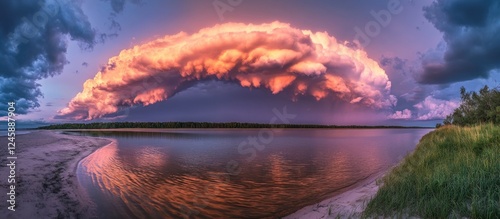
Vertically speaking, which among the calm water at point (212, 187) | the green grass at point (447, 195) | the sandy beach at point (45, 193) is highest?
the green grass at point (447, 195)

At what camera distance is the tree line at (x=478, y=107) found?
170ft

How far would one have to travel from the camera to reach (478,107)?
186 ft

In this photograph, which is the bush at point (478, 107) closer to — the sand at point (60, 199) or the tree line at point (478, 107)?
the tree line at point (478, 107)

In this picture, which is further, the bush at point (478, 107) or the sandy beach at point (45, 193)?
the bush at point (478, 107)

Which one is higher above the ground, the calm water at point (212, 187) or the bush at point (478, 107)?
the bush at point (478, 107)

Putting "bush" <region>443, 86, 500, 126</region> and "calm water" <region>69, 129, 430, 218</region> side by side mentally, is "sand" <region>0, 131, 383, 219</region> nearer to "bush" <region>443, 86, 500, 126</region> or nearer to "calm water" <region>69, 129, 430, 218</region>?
"calm water" <region>69, 129, 430, 218</region>

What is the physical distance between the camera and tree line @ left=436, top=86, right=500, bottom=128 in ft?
170

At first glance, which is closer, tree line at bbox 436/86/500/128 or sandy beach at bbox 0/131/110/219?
sandy beach at bbox 0/131/110/219

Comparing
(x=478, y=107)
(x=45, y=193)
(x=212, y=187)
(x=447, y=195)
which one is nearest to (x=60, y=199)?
(x=45, y=193)

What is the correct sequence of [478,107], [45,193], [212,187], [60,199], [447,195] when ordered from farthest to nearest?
[478,107]
[212,187]
[45,193]
[60,199]
[447,195]

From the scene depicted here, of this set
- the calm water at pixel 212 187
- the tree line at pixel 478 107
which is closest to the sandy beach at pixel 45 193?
the calm water at pixel 212 187

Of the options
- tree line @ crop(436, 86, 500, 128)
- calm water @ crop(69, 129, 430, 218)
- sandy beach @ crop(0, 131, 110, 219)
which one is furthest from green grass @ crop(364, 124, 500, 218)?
tree line @ crop(436, 86, 500, 128)

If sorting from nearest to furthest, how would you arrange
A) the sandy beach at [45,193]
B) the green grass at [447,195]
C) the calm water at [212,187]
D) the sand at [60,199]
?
1. the green grass at [447,195]
2. the sand at [60,199]
3. the sandy beach at [45,193]
4. the calm water at [212,187]

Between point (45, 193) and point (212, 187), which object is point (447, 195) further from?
point (45, 193)
